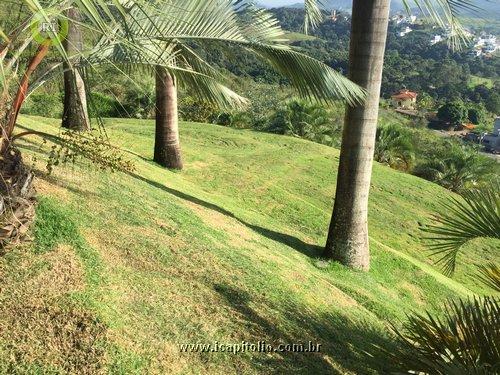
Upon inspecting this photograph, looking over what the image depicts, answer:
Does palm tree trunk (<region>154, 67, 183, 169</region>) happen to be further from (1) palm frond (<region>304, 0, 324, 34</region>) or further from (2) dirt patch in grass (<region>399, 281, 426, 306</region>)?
(2) dirt patch in grass (<region>399, 281, 426, 306</region>)

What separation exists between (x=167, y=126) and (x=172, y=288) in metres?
6.00

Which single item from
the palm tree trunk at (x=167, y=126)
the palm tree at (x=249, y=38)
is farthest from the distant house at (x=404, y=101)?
the palm tree at (x=249, y=38)

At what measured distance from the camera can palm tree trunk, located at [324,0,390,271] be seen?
6129 mm

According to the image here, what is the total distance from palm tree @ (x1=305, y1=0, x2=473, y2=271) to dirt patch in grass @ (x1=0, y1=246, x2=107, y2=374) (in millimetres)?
4019

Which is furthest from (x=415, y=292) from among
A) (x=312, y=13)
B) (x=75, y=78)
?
(x=75, y=78)

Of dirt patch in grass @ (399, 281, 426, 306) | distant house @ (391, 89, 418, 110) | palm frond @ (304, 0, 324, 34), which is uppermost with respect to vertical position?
distant house @ (391, 89, 418, 110)

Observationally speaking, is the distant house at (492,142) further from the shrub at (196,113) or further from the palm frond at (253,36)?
the palm frond at (253,36)

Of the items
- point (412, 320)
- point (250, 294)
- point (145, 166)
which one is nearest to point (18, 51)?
point (250, 294)

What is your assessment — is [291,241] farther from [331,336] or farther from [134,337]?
[134,337]

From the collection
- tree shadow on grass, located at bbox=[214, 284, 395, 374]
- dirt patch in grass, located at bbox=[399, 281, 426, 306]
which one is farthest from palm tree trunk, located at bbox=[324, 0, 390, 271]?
tree shadow on grass, located at bbox=[214, 284, 395, 374]

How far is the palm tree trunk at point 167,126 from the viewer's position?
9133 millimetres

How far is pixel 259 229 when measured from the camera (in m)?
7.64

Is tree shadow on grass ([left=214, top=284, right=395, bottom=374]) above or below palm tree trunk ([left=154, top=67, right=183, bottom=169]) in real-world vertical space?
below

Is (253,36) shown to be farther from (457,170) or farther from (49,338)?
(457,170)
